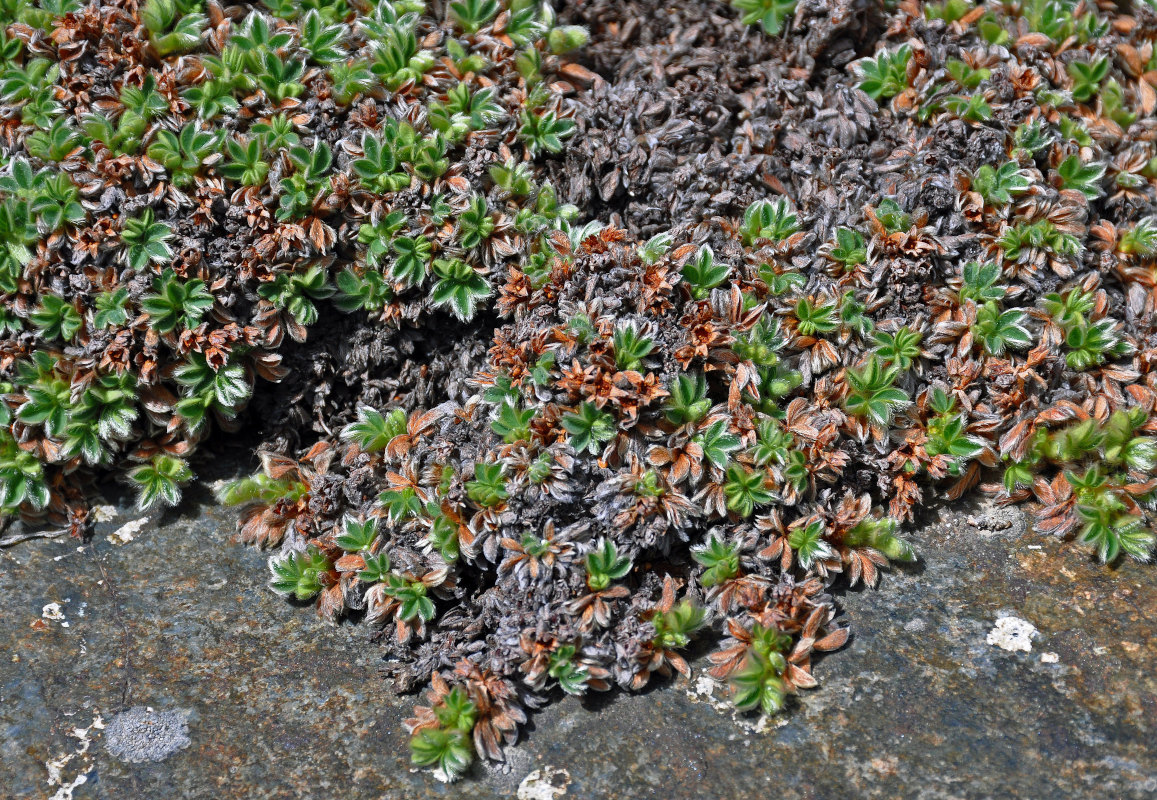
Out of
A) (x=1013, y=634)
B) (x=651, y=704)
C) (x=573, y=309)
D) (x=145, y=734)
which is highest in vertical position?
(x=573, y=309)

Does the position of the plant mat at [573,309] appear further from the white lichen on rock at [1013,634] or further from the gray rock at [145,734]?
the gray rock at [145,734]

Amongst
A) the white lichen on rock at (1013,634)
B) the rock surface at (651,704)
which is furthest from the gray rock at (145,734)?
the white lichen on rock at (1013,634)

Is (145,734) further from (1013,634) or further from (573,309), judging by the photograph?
(1013,634)

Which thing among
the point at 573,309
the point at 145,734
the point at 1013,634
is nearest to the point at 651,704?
the point at 1013,634

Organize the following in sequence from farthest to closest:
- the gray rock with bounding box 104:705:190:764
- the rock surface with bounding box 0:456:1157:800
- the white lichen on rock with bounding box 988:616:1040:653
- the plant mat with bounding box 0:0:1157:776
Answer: the plant mat with bounding box 0:0:1157:776, the white lichen on rock with bounding box 988:616:1040:653, the gray rock with bounding box 104:705:190:764, the rock surface with bounding box 0:456:1157:800

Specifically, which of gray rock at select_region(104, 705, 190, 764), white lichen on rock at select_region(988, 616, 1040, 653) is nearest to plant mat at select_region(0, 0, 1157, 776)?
white lichen on rock at select_region(988, 616, 1040, 653)

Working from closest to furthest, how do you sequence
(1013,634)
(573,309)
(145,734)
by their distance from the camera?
(145,734), (1013,634), (573,309)

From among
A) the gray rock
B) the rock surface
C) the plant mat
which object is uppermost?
the plant mat

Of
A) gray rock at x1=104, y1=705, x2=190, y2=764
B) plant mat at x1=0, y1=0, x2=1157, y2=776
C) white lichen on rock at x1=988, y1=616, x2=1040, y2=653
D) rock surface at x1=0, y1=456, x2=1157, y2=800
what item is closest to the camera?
rock surface at x1=0, y1=456, x2=1157, y2=800

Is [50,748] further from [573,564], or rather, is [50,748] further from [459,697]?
[573,564]

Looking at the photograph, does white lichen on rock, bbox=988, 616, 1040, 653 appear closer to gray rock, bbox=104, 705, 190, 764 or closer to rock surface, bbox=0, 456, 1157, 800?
rock surface, bbox=0, 456, 1157, 800
